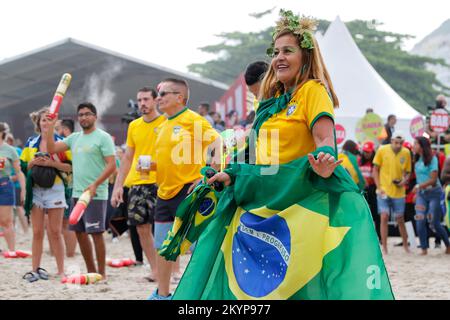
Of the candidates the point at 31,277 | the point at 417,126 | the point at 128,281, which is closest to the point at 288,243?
the point at 128,281

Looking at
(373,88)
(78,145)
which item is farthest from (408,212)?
(373,88)

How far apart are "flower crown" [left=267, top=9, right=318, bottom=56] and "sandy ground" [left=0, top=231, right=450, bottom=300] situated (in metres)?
3.75

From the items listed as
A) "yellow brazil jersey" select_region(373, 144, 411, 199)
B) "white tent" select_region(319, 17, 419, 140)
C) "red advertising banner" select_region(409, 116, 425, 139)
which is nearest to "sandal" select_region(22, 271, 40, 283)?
"yellow brazil jersey" select_region(373, 144, 411, 199)

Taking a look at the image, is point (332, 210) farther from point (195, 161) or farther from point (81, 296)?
point (81, 296)

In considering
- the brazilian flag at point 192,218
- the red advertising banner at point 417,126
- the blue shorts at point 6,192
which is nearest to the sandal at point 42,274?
the blue shorts at point 6,192

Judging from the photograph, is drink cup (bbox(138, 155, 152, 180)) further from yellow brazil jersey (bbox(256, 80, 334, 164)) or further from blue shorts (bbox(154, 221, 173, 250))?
yellow brazil jersey (bbox(256, 80, 334, 164))

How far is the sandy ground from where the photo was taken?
7.70m

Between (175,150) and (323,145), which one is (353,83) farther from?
(323,145)

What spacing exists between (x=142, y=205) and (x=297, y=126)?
452cm

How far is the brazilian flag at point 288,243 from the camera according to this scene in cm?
376

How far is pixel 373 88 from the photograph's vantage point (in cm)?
2100

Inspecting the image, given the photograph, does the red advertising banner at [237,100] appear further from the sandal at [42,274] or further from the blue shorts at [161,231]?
the blue shorts at [161,231]

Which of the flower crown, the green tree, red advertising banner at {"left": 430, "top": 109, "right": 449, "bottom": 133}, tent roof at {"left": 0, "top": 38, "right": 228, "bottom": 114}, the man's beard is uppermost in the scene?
the green tree

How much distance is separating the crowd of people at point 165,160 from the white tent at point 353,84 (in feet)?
23.8
